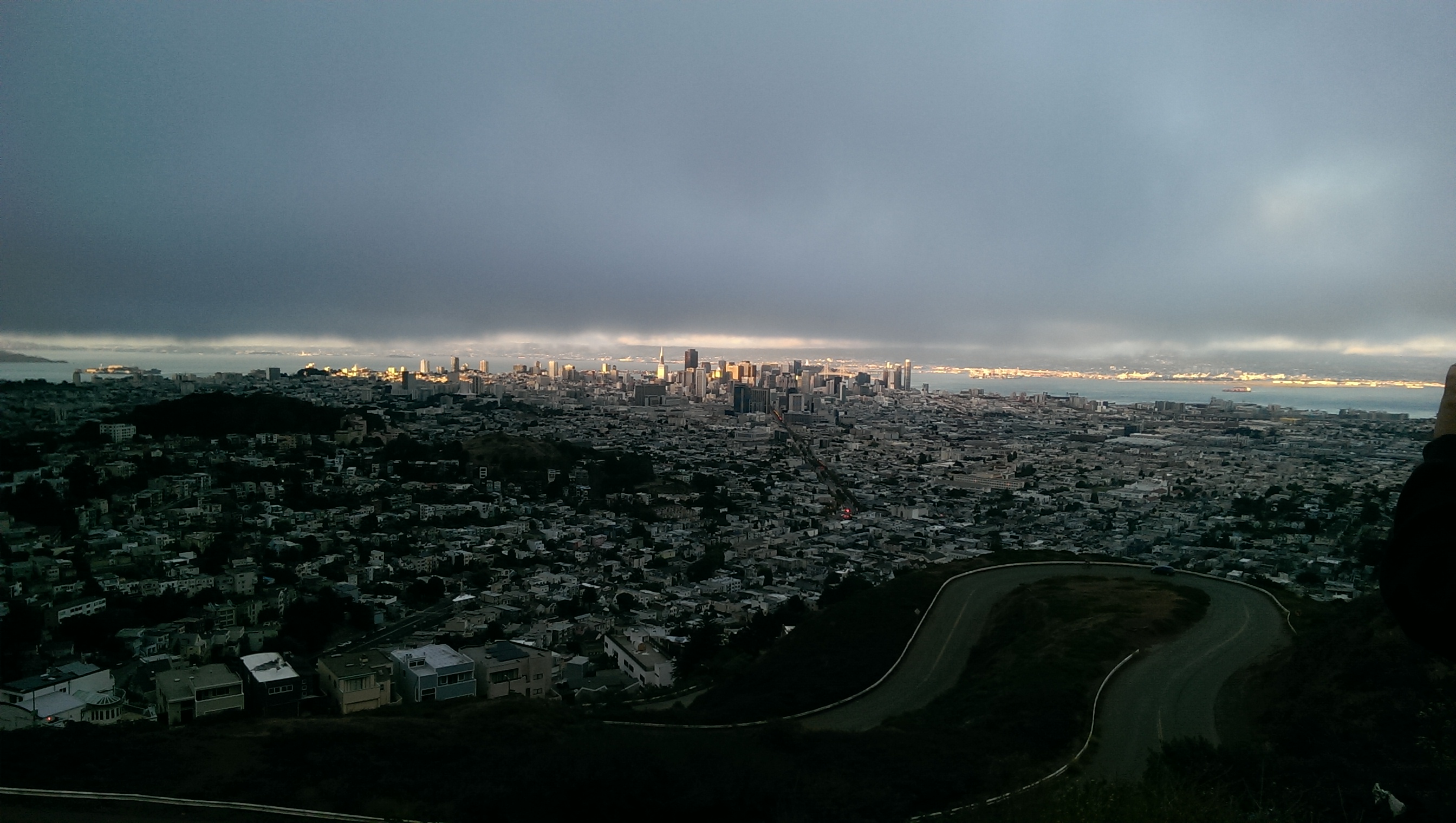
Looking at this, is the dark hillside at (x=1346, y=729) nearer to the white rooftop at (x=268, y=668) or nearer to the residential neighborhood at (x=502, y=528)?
the residential neighborhood at (x=502, y=528)

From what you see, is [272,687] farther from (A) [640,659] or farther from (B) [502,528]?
(B) [502,528]

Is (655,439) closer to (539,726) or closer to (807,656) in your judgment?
(807,656)

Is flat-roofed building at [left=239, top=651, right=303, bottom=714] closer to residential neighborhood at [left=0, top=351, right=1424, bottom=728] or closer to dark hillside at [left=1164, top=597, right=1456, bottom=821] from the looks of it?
residential neighborhood at [left=0, top=351, right=1424, bottom=728]

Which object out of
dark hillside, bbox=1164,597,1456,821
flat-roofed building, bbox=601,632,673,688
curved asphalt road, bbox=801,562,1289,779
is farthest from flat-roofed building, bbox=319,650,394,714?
dark hillside, bbox=1164,597,1456,821

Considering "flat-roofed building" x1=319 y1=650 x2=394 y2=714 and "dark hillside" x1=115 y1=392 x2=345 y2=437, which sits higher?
"dark hillside" x1=115 y1=392 x2=345 y2=437

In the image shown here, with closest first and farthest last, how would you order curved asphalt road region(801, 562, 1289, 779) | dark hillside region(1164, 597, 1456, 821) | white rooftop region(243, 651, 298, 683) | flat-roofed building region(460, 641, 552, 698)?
dark hillside region(1164, 597, 1456, 821)
curved asphalt road region(801, 562, 1289, 779)
white rooftop region(243, 651, 298, 683)
flat-roofed building region(460, 641, 552, 698)
